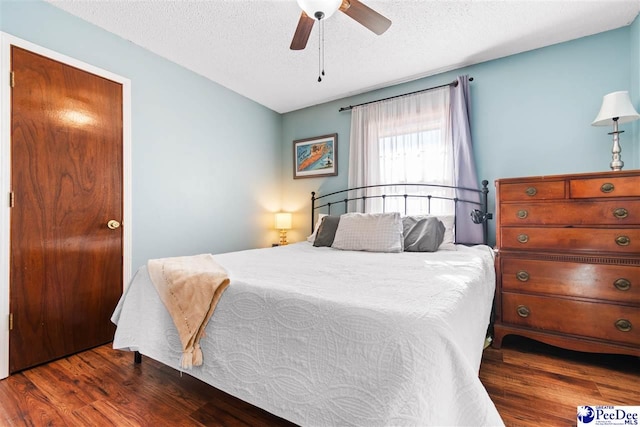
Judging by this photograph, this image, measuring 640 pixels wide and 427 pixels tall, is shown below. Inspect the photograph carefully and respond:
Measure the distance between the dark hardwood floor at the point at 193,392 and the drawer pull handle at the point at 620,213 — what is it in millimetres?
911

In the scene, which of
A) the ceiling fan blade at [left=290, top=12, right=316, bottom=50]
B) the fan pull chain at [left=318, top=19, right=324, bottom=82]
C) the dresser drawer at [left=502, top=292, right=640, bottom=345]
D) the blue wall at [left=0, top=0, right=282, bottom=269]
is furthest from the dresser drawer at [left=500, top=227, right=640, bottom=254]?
the blue wall at [left=0, top=0, right=282, bottom=269]

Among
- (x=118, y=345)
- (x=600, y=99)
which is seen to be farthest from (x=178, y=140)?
(x=600, y=99)

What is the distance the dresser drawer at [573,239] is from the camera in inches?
67.9

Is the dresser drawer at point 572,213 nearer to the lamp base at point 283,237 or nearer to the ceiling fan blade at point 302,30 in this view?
the ceiling fan blade at point 302,30

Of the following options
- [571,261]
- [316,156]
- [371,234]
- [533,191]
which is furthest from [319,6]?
[316,156]

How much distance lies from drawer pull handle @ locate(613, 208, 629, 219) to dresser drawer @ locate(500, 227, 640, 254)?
0.25ft

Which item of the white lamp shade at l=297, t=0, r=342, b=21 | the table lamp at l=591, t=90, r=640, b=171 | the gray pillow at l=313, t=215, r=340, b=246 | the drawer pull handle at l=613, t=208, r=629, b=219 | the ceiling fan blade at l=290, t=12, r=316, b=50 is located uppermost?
the ceiling fan blade at l=290, t=12, r=316, b=50

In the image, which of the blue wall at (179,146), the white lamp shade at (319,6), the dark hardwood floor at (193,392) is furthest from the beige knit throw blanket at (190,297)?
the white lamp shade at (319,6)

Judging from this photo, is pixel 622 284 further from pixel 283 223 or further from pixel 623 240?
pixel 283 223

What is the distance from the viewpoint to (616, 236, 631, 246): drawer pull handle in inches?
67.7

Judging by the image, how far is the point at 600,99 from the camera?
233 cm

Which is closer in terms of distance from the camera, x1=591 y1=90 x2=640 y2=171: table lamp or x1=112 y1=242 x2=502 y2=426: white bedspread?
x1=112 y1=242 x2=502 y2=426: white bedspread

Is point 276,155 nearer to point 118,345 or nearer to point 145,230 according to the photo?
point 145,230

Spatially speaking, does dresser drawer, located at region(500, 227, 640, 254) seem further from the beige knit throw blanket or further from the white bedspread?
the beige knit throw blanket
